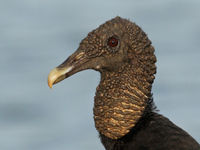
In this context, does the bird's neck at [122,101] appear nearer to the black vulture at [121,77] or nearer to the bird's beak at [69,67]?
the black vulture at [121,77]

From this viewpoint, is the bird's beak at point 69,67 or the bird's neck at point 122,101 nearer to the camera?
the bird's beak at point 69,67

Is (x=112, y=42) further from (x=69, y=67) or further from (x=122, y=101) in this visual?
(x=122, y=101)

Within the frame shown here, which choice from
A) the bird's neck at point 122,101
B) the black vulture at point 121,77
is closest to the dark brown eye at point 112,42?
the black vulture at point 121,77

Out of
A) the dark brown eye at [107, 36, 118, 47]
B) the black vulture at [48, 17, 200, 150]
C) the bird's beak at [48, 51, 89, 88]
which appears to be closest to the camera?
the bird's beak at [48, 51, 89, 88]

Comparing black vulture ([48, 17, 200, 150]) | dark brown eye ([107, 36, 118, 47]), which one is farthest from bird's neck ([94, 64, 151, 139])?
dark brown eye ([107, 36, 118, 47])

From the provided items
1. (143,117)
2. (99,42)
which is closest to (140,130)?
(143,117)

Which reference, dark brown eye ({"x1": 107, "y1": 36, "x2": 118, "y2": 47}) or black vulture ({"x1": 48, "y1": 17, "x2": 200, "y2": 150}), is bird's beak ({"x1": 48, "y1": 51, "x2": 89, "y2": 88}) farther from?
dark brown eye ({"x1": 107, "y1": 36, "x2": 118, "y2": 47})
